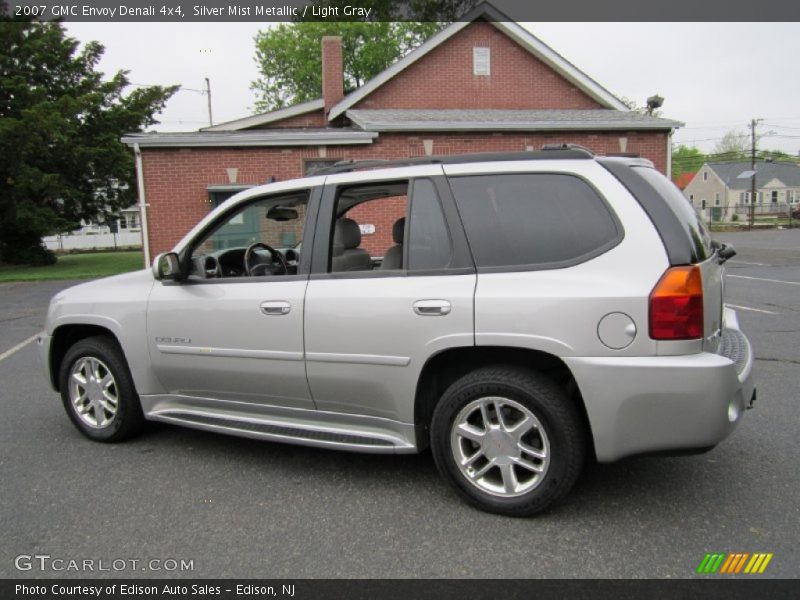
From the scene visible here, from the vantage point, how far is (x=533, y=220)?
Answer: 3.16m

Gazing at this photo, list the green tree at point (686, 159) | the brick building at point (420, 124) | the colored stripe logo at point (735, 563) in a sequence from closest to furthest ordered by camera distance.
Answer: the colored stripe logo at point (735, 563) → the brick building at point (420, 124) → the green tree at point (686, 159)

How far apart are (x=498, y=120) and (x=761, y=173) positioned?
6848 centimetres

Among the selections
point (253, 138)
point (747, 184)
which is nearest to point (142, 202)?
point (253, 138)

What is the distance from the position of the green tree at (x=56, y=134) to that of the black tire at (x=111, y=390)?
19.4 meters

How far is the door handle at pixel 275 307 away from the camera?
3562 millimetres

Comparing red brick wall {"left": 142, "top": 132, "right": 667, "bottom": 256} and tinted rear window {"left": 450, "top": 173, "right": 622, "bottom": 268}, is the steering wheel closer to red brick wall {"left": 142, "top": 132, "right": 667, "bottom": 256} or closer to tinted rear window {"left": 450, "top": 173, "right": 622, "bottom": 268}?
tinted rear window {"left": 450, "top": 173, "right": 622, "bottom": 268}

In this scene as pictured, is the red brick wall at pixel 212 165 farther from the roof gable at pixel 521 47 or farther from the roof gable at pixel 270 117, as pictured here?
the roof gable at pixel 270 117

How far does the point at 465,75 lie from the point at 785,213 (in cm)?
5373

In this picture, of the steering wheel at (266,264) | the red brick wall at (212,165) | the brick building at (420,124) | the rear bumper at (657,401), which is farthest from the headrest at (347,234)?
the brick building at (420,124)

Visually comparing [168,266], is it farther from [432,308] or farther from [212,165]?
[212,165]

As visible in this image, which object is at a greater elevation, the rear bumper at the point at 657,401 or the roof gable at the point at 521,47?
the roof gable at the point at 521,47

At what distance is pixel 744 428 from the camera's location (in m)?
4.29

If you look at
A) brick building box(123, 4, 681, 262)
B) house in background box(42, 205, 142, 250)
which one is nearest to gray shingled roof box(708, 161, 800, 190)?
brick building box(123, 4, 681, 262)
